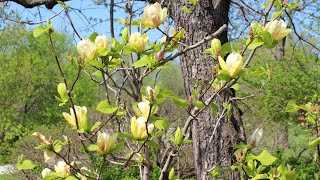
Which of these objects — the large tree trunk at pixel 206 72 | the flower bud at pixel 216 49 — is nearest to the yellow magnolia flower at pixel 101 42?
the flower bud at pixel 216 49

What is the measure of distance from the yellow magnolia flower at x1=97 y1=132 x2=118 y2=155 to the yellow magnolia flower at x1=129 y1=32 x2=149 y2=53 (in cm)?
26

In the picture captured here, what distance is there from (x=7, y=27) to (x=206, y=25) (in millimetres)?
16114

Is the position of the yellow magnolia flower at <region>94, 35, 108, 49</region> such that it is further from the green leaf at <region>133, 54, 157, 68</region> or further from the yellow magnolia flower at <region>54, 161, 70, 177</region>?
the yellow magnolia flower at <region>54, 161, 70, 177</region>

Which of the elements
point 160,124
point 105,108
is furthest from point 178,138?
point 105,108

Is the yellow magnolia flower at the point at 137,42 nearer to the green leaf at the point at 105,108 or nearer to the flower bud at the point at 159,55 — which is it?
the flower bud at the point at 159,55

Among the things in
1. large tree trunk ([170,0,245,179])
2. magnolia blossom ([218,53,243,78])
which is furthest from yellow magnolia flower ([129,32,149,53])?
large tree trunk ([170,0,245,179])

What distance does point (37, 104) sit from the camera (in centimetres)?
1747

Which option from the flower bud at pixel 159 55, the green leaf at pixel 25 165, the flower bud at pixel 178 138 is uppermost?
the flower bud at pixel 159 55

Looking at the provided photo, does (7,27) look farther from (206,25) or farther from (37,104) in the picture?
(206,25)

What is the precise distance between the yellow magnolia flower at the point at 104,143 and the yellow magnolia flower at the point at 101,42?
22 centimetres

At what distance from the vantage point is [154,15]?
140 centimetres

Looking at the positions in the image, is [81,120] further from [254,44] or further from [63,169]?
[254,44]

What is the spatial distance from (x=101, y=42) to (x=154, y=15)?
19 centimetres

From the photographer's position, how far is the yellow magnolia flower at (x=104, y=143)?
49.9 inches
